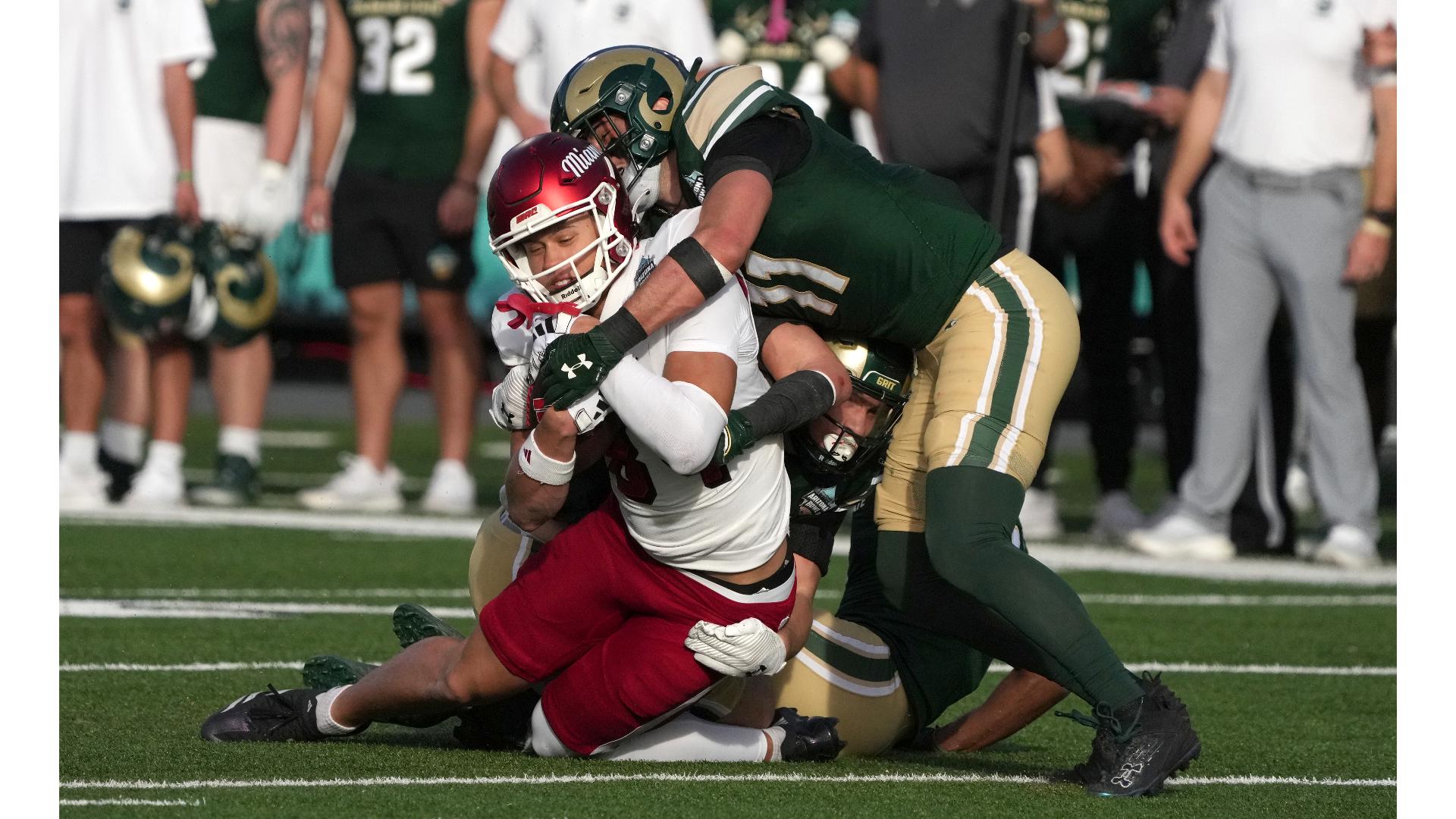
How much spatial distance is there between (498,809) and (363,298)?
5979 millimetres

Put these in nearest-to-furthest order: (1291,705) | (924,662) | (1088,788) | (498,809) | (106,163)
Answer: (498,809) → (1088,788) → (924,662) → (1291,705) → (106,163)

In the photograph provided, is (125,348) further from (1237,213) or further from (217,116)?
(1237,213)

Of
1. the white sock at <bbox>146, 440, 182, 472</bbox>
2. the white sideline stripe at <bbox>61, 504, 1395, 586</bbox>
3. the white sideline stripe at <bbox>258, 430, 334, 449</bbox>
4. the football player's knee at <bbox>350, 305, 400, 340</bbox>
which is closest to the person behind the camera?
the white sideline stripe at <bbox>61, 504, 1395, 586</bbox>

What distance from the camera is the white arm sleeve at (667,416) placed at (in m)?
3.73

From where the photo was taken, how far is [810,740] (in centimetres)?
425

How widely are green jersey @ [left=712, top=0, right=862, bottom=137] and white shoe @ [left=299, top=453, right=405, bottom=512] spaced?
257 cm

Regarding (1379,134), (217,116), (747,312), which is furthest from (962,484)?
(217,116)

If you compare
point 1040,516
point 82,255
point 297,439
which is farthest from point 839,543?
point 297,439

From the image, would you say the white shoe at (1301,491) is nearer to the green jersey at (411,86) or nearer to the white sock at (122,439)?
the green jersey at (411,86)

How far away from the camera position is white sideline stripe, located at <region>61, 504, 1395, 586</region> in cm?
776

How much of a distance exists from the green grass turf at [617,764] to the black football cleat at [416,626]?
208 mm

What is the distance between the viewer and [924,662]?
14.7 ft

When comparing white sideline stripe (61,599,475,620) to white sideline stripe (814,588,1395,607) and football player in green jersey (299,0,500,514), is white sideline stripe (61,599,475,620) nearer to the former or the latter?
white sideline stripe (814,588,1395,607)

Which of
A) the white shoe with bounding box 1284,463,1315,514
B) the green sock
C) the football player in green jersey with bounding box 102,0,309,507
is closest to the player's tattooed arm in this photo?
the football player in green jersey with bounding box 102,0,309,507
